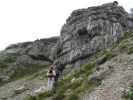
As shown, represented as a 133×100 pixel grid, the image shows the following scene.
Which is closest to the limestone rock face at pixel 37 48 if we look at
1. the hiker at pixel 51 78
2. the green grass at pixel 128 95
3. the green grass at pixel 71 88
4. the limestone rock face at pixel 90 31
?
the limestone rock face at pixel 90 31

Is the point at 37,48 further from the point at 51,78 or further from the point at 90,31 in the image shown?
the point at 51,78

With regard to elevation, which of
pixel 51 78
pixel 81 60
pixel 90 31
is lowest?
pixel 51 78

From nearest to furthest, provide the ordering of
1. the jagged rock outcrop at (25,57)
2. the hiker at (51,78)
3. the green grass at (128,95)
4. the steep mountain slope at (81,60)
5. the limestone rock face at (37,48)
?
the green grass at (128,95)
the steep mountain slope at (81,60)
the hiker at (51,78)
the jagged rock outcrop at (25,57)
the limestone rock face at (37,48)

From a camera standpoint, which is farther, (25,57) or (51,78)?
(25,57)

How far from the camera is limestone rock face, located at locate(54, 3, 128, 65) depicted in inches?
2906

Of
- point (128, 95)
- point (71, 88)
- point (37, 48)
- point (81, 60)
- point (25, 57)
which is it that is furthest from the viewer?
point (37, 48)

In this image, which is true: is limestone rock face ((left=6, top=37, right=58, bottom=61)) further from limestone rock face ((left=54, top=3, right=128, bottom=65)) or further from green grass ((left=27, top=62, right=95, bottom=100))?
green grass ((left=27, top=62, right=95, bottom=100))

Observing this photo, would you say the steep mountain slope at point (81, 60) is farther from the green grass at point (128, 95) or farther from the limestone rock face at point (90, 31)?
the green grass at point (128, 95)

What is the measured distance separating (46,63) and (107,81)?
73264 mm

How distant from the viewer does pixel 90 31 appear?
79750 millimetres

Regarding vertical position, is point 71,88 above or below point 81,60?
below


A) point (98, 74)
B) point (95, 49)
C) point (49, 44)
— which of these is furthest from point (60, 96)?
point (49, 44)

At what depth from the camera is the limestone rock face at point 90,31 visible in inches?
2906

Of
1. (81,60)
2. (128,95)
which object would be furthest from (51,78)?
(81,60)
